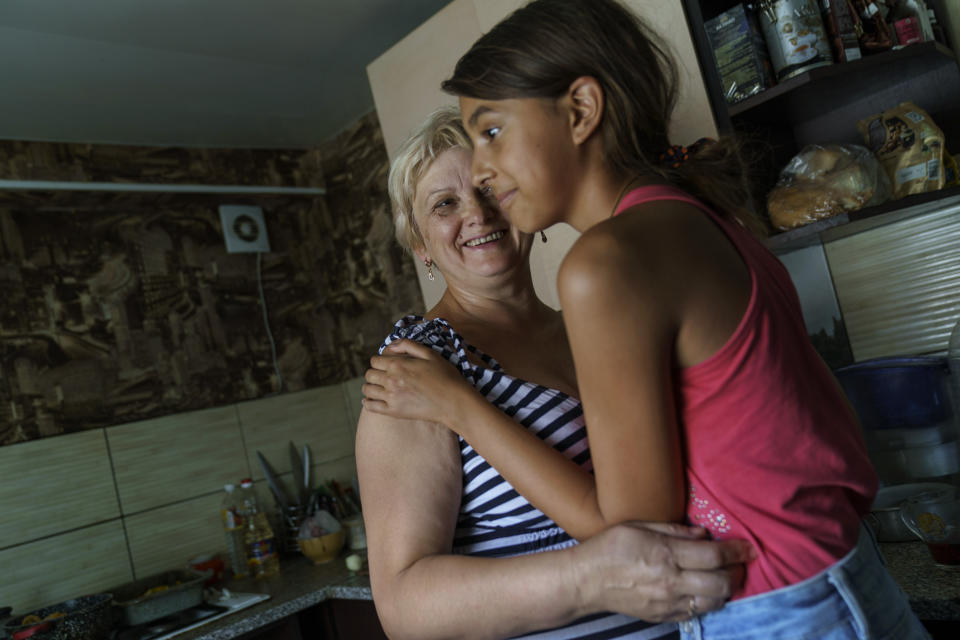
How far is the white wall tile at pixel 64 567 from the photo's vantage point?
2160mm

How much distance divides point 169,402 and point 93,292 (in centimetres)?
45

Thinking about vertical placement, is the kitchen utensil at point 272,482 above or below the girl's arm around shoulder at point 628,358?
below

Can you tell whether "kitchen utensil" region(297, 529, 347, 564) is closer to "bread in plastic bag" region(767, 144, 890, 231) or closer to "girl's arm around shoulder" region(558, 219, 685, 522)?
"bread in plastic bag" region(767, 144, 890, 231)

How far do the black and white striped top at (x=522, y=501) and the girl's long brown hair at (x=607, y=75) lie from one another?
0.32m

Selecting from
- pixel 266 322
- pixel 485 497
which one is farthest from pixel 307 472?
pixel 485 497

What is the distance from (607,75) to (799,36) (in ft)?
2.80

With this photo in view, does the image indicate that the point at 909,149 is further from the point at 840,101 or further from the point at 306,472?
the point at 306,472

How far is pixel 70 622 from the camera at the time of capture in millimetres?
1857

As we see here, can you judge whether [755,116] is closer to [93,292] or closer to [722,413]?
[722,413]

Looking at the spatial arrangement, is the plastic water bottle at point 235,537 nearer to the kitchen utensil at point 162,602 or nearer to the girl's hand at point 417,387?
the kitchen utensil at point 162,602

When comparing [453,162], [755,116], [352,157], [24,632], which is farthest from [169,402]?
[755,116]

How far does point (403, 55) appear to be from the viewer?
2074 mm

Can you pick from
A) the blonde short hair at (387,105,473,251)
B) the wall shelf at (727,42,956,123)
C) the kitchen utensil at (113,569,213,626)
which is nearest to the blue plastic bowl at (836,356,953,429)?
the wall shelf at (727,42,956,123)

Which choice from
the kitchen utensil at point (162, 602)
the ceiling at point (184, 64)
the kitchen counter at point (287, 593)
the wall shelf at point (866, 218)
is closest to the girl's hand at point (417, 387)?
the wall shelf at point (866, 218)
